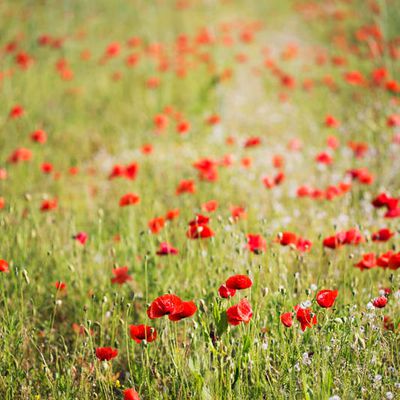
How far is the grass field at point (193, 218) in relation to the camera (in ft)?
5.90

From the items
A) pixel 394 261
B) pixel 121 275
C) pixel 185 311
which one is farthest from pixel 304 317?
pixel 121 275

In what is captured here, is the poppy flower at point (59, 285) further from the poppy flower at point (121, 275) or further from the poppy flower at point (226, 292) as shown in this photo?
the poppy flower at point (226, 292)

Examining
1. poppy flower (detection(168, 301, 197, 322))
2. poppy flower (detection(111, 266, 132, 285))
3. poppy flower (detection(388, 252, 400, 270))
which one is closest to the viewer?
poppy flower (detection(168, 301, 197, 322))

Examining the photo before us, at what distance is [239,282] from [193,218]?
1.36 m

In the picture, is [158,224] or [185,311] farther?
[158,224]

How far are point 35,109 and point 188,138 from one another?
1999mm

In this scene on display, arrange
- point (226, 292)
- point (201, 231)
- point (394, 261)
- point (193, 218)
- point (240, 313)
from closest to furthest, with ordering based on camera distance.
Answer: point (240, 313)
point (226, 292)
point (394, 261)
point (201, 231)
point (193, 218)

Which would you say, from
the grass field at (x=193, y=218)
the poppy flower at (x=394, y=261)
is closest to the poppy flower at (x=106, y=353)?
the grass field at (x=193, y=218)

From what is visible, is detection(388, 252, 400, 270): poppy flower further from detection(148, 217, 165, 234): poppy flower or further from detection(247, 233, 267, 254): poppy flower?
detection(148, 217, 165, 234): poppy flower

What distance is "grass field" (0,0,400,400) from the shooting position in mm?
1799

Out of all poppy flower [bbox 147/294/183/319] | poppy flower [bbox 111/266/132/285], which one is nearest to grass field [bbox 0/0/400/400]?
poppy flower [bbox 147/294/183/319]

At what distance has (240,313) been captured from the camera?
1.65 meters

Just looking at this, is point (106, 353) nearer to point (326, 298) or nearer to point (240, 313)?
point (240, 313)

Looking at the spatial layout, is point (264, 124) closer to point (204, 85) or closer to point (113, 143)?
point (204, 85)
